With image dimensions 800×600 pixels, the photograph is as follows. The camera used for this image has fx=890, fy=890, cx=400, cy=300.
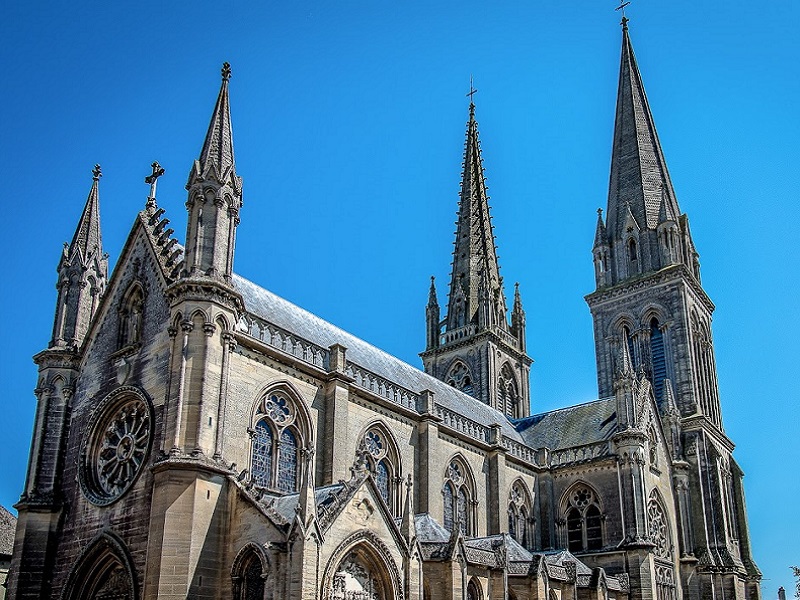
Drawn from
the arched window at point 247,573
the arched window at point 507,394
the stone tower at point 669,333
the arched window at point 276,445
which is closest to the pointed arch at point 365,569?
the arched window at point 247,573

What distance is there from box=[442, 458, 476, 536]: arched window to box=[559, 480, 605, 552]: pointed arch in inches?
275

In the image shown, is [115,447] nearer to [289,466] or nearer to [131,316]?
[131,316]

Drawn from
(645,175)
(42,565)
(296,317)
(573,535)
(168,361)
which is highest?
(645,175)

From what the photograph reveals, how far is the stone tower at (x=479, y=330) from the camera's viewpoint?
56.5 metres

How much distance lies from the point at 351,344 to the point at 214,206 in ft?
40.0

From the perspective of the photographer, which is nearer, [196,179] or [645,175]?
[196,179]

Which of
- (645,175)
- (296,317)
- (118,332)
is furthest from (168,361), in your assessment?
(645,175)

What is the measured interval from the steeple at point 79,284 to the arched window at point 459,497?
615 inches

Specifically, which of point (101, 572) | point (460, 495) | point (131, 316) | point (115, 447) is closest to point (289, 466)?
point (115, 447)

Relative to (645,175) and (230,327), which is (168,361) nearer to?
(230,327)

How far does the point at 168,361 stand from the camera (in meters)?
26.7

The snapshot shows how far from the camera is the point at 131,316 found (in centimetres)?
3031

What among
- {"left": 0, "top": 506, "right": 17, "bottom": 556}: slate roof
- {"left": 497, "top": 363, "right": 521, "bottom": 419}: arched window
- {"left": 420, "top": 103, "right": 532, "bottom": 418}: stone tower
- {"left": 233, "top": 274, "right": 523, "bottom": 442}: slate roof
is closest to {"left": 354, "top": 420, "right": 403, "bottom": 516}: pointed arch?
{"left": 233, "top": 274, "right": 523, "bottom": 442}: slate roof

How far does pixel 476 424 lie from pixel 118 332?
55.6ft
